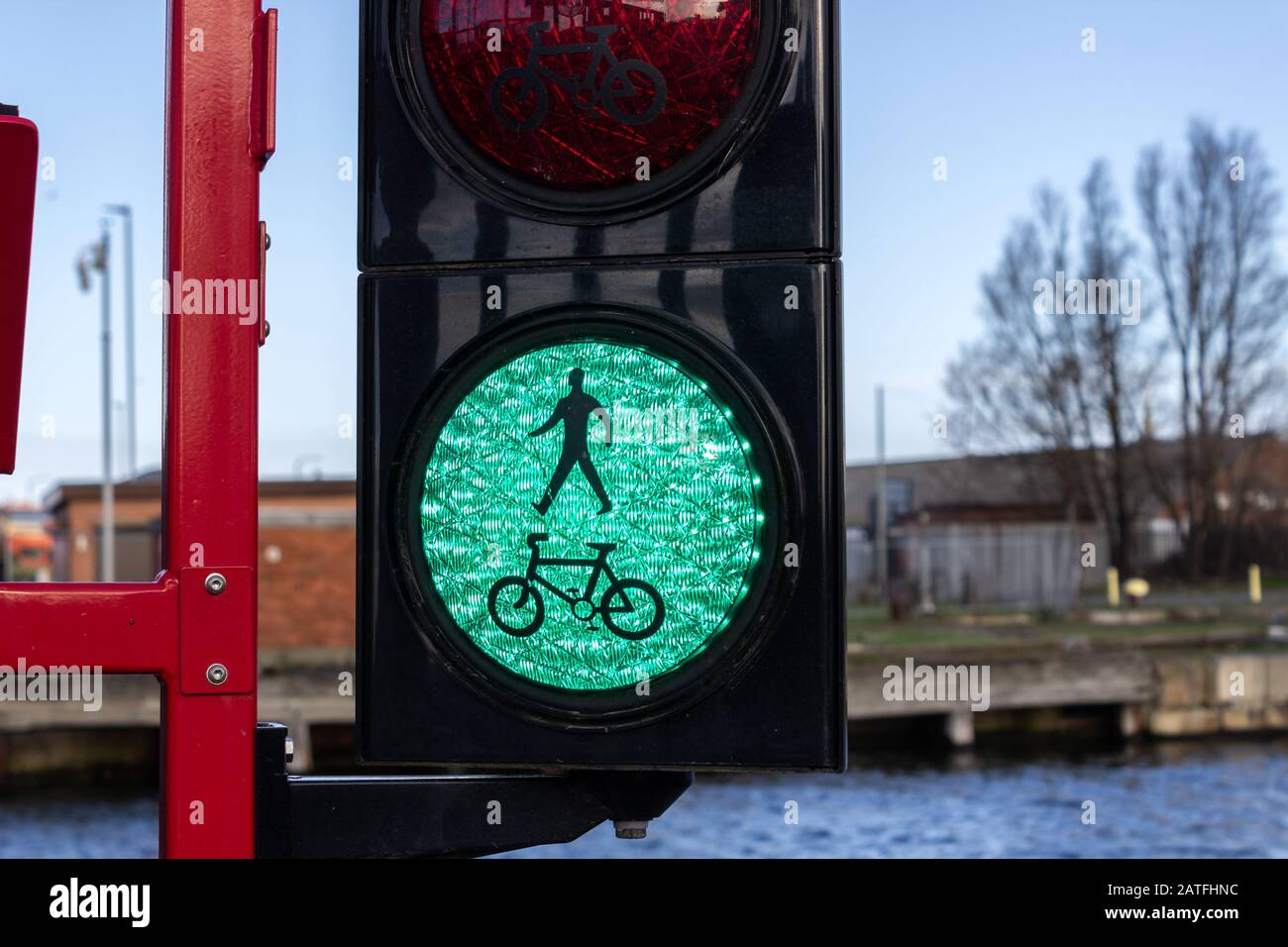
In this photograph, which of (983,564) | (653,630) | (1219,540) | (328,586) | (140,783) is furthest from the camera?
(1219,540)

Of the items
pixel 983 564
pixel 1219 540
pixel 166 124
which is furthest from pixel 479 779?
pixel 1219 540

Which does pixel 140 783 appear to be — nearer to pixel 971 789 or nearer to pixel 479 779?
pixel 971 789

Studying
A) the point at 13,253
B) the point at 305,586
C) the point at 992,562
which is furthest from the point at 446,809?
the point at 992,562

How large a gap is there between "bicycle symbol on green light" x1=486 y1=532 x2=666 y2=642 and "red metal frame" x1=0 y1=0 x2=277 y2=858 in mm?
211

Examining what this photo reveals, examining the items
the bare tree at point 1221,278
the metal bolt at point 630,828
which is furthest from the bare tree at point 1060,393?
the metal bolt at point 630,828

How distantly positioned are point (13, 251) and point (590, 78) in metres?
0.46

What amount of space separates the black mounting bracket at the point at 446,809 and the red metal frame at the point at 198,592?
4cm

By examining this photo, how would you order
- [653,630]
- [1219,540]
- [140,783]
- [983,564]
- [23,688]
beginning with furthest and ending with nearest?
[1219,540]
[983,564]
[140,783]
[23,688]
[653,630]

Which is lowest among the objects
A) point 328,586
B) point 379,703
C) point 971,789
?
point 971,789

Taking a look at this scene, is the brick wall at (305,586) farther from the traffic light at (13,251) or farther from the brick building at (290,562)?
the traffic light at (13,251)

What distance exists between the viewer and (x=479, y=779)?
1263 millimetres
